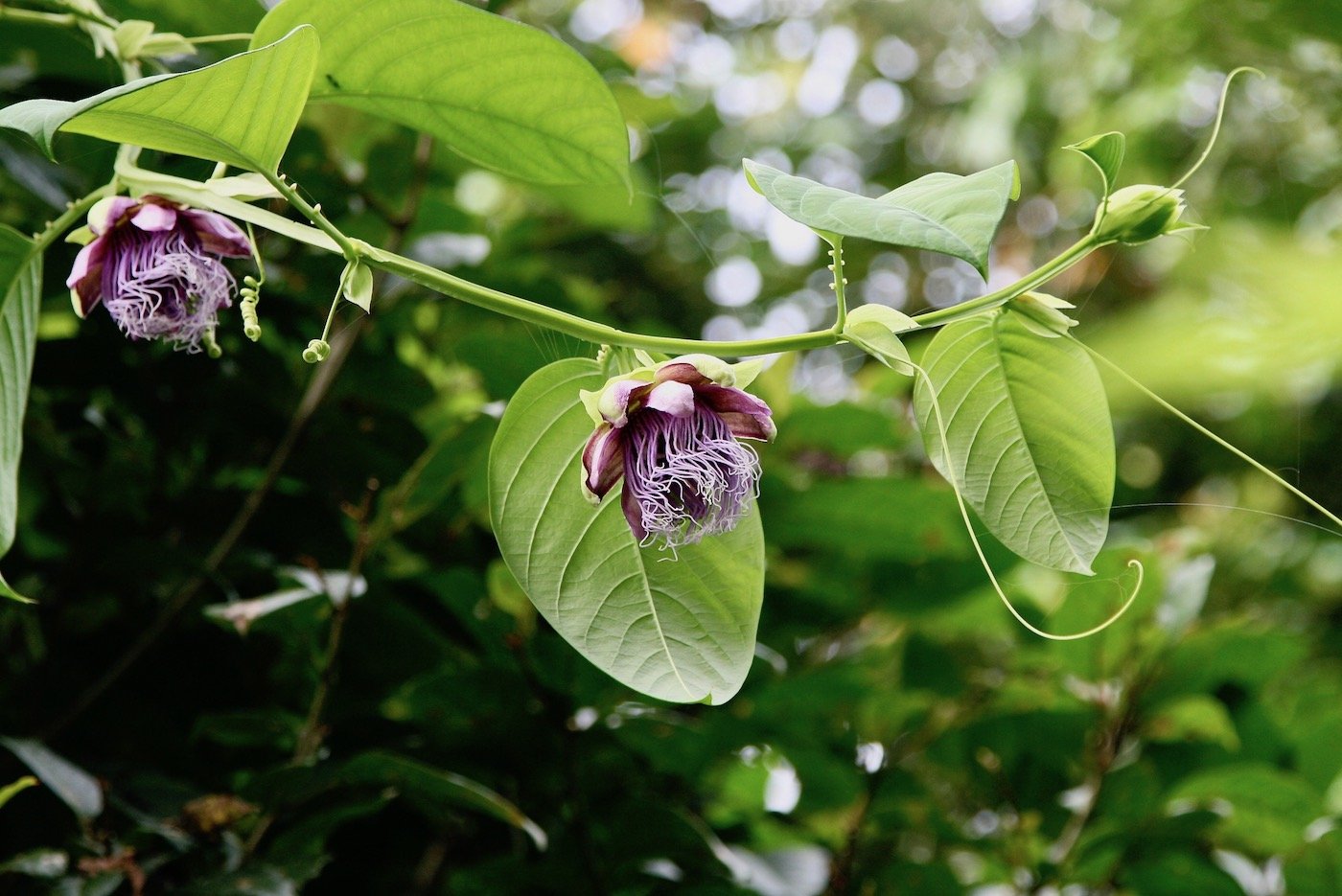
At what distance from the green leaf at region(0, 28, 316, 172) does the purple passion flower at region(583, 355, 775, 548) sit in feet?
0.55

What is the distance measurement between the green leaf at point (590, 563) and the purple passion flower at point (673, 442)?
0.09ft

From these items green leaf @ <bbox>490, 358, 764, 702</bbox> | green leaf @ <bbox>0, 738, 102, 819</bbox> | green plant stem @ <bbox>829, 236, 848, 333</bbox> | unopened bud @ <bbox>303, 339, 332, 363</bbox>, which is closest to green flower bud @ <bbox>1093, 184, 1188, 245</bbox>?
green plant stem @ <bbox>829, 236, 848, 333</bbox>

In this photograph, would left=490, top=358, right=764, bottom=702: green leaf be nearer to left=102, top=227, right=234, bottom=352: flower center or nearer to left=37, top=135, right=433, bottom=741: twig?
left=102, top=227, right=234, bottom=352: flower center

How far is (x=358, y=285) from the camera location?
17.4 inches

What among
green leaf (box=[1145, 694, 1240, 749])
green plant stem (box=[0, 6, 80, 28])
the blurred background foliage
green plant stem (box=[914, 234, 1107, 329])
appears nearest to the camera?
green plant stem (box=[914, 234, 1107, 329])

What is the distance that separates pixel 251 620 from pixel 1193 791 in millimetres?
795

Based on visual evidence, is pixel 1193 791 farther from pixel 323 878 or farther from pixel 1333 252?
pixel 323 878

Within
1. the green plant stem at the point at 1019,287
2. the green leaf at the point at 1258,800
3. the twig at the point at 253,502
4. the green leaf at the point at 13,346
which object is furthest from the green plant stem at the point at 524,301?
the green leaf at the point at 1258,800

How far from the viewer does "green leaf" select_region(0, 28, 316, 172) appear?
387mm

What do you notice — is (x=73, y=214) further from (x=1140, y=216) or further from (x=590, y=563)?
(x=1140, y=216)

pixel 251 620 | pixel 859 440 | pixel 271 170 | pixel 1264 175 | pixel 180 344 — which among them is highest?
pixel 271 170

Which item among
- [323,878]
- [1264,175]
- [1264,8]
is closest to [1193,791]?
[323,878]

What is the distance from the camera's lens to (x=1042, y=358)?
0.51 m

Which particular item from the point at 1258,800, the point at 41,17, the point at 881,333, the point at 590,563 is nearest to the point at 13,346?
the point at 41,17
